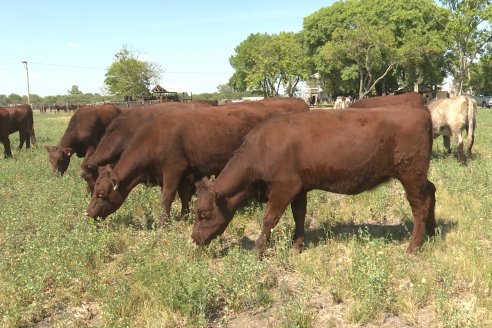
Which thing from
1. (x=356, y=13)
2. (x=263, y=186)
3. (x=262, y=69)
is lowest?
(x=263, y=186)

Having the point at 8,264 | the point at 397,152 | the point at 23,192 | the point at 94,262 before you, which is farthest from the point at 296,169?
the point at 23,192

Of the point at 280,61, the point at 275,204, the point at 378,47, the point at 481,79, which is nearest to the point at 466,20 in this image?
the point at 378,47

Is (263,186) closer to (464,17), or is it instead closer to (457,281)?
(457,281)

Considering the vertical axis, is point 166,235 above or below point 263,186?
below

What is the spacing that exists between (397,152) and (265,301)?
2.35 m

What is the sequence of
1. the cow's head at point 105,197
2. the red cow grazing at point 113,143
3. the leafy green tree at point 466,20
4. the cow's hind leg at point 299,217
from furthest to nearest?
the leafy green tree at point 466,20 → the red cow grazing at point 113,143 → the cow's head at point 105,197 → the cow's hind leg at point 299,217

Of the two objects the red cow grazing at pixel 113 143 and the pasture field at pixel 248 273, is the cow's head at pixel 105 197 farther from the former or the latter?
the red cow grazing at pixel 113 143

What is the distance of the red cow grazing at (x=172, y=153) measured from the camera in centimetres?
654

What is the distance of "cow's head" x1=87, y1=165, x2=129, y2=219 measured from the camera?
646cm

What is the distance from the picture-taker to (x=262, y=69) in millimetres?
54094

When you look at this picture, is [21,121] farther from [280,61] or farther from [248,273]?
[280,61]

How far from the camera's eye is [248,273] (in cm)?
430

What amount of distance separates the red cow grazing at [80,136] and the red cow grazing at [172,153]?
419 cm

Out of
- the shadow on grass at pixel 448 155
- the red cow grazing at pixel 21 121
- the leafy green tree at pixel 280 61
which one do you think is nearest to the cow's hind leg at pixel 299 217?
the shadow on grass at pixel 448 155
